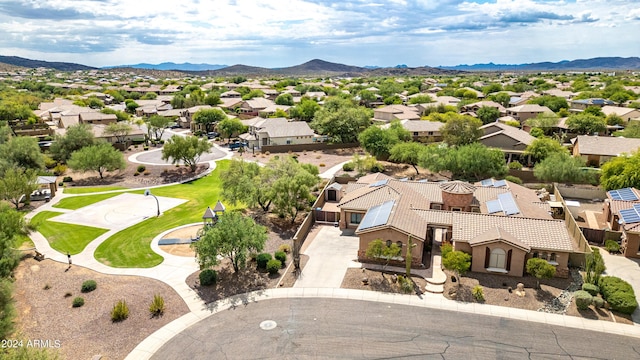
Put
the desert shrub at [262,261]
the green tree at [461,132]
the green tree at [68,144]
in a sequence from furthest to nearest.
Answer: the green tree at [68,144], the green tree at [461,132], the desert shrub at [262,261]

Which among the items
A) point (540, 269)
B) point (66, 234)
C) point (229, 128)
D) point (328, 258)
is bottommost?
point (66, 234)

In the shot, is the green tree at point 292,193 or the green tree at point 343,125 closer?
the green tree at point 292,193

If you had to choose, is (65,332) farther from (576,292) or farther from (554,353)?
(576,292)

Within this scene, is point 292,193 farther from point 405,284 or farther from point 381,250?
point 405,284

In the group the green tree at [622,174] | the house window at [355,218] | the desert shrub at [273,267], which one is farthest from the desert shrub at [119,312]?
the green tree at [622,174]

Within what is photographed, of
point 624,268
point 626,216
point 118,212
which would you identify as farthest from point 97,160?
point 626,216

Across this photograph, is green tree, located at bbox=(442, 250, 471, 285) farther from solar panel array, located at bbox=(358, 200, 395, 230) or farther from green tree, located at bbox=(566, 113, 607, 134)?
green tree, located at bbox=(566, 113, 607, 134)

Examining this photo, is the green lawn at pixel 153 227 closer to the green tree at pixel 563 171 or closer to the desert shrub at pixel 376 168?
the desert shrub at pixel 376 168
